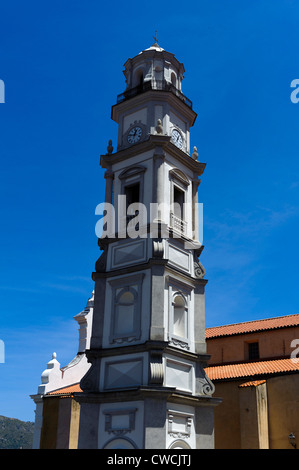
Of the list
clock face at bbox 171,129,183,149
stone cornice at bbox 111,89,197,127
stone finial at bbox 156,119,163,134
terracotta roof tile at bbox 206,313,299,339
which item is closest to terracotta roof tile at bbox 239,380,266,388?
terracotta roof tile at bbox 206,313,299,339

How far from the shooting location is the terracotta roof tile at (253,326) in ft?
106

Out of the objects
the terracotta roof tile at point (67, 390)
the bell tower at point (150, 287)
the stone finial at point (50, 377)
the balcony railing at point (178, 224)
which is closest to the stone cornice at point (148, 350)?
the bell tower at point (150, 287)

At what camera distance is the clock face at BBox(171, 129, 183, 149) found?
91.9 ft

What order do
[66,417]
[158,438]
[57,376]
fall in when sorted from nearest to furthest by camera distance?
[158,438] → [66,417] → [57,376]

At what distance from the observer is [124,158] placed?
27797 mm

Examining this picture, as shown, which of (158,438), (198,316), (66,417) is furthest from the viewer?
(66,417)

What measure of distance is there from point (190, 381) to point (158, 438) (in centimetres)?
362

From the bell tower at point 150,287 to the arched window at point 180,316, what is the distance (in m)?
0.05

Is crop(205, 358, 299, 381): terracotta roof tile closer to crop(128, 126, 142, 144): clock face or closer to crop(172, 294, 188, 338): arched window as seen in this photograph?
crop(172, 294, 188, 338): arched window

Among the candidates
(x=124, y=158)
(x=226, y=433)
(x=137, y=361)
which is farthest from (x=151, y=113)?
(x=226, y=433)

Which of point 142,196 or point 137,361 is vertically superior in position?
point 142,196

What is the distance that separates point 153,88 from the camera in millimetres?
28594

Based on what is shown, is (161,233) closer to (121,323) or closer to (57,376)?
(121,323)

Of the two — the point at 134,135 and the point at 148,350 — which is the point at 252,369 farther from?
the point at 134,135
